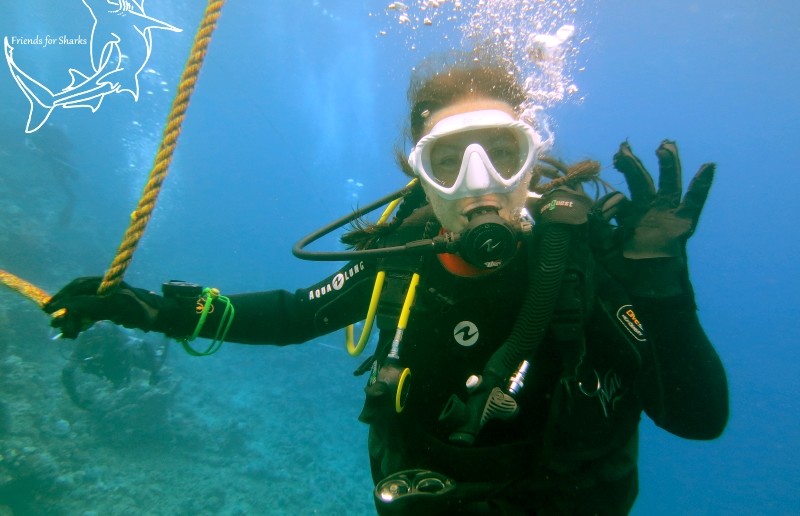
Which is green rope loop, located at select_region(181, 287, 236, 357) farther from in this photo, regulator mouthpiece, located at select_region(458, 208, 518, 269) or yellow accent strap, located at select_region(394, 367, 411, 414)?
regulator mouthpiece, located at select_region(458, 208, 518, 269)

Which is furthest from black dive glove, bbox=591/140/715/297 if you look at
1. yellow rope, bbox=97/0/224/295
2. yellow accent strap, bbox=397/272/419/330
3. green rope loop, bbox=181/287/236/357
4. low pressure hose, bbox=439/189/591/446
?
green rope loop, bbox=181/287/236/357

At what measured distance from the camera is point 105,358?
8.71m

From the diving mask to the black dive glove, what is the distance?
490mm

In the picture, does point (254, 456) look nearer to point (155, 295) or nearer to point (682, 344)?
point (155, 295)

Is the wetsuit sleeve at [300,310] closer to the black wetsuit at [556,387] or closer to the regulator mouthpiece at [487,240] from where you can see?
the black wetsuit at [556,387]

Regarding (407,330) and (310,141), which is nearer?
(407,330)

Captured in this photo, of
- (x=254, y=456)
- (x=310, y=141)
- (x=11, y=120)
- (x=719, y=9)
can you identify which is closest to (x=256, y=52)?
(x=11, y=120)

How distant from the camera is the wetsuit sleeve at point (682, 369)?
1758 mm

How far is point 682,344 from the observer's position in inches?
70.4

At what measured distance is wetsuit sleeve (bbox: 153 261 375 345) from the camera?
102 inches

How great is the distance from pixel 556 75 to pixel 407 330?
6.72 meters

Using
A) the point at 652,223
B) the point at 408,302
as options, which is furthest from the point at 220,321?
the point at 652,223

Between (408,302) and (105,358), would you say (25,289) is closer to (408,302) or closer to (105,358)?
(408,302)

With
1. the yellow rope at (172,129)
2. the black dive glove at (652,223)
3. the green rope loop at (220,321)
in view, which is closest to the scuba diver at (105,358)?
the green rope loop at (220,321)
